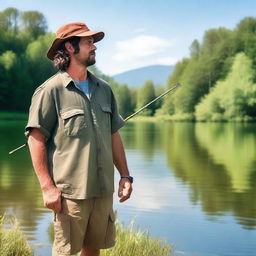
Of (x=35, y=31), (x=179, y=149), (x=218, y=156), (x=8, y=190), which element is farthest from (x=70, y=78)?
(x=35, y=31)

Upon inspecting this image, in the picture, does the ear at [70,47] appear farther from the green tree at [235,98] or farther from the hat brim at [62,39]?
the green tree at [235,98]

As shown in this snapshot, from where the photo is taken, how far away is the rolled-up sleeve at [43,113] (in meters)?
3.55

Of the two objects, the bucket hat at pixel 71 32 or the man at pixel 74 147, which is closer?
the man at pixel 74 147

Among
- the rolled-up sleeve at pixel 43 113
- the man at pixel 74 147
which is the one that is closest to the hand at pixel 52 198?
the man at pixel 74 147

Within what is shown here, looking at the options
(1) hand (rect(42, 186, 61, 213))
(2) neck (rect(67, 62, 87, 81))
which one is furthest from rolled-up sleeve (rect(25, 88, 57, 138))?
(1) hand (rect(42, 186, 61, 213))

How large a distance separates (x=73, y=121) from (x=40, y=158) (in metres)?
0.28

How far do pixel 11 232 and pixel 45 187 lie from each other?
1936 millimetres

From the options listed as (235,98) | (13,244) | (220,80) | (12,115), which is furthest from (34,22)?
(13,244)

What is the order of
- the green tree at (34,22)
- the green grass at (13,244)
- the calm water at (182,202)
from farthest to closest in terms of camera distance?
1. the green tree at (34,22)
2. the calm water at (182,202)
3. the green grass at (13,244)

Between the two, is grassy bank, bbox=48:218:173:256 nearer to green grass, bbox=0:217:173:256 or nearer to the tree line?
green grass, bbox=0:217:173:256

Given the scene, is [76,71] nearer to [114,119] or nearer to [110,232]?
[114,119]

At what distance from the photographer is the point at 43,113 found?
3572 mm

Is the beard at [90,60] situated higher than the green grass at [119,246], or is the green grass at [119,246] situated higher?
the beard at [90,60]

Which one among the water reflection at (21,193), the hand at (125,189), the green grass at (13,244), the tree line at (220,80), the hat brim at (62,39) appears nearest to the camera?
the hat brim at (62,39)
